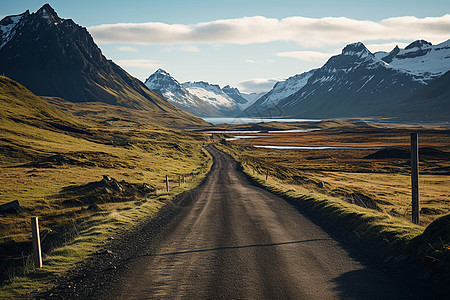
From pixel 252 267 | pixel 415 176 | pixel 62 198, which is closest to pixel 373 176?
pixel 415 176

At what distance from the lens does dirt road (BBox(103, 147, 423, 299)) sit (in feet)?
34.1

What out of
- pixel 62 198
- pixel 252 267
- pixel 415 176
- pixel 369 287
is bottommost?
pixel 62 198

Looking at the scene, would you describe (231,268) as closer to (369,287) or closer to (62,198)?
(369,287)

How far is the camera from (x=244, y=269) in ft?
40.2

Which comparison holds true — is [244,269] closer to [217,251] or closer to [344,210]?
[217,251]

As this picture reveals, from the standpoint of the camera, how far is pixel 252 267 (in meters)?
12.4

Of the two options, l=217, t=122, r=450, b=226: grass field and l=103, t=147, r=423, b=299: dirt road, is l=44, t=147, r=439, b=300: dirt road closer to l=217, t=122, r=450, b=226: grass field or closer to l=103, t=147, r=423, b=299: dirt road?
l=103, t=147, r=423, b=299: dirt road

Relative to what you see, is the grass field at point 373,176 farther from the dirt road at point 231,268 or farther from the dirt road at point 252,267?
the dirt road at point 231,268

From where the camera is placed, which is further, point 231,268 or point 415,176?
point 415,176

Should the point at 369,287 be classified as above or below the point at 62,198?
above

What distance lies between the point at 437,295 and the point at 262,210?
15.0 meters

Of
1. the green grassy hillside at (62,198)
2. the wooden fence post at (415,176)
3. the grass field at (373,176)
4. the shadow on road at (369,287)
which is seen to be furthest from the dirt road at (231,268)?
the grass field at (373,176)

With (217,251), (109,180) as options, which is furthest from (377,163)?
(217,251)

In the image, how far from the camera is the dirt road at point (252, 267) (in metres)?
10.4
